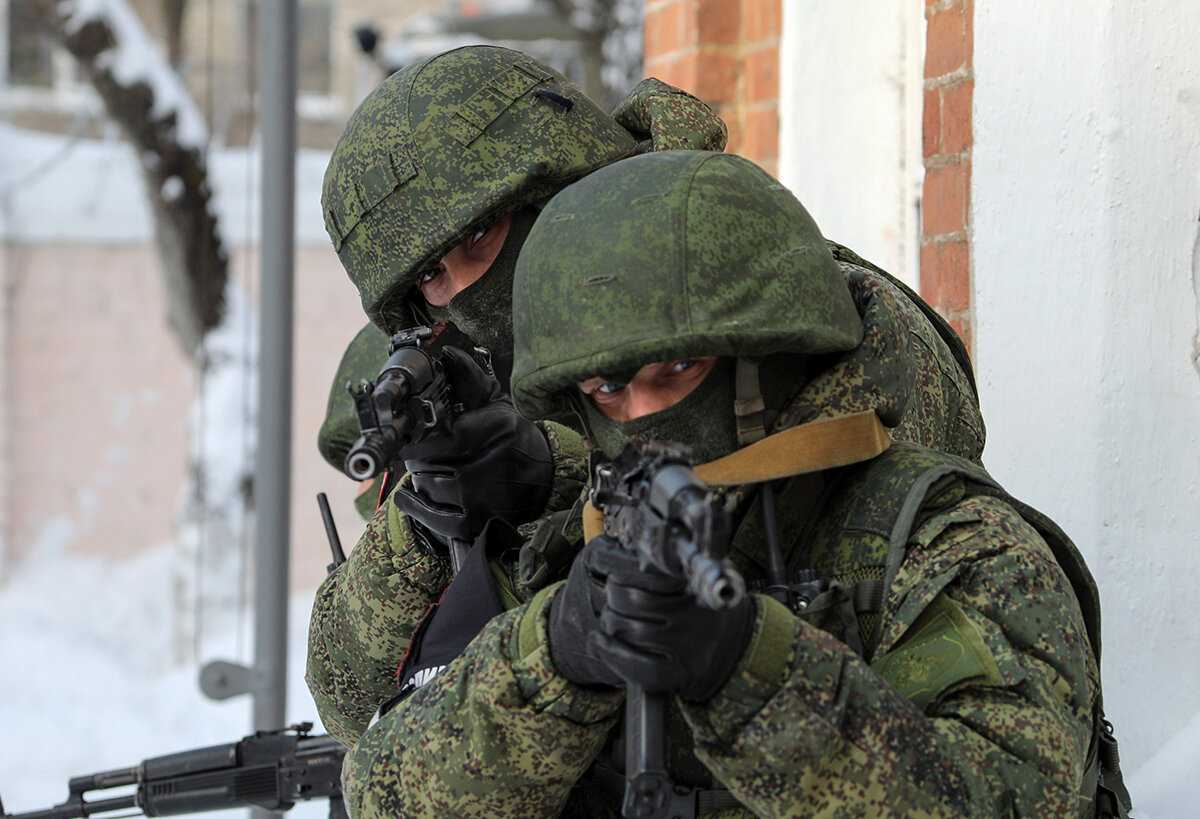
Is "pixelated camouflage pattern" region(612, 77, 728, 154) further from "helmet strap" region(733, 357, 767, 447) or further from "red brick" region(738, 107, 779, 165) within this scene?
"red brick" region(738, 107, 779, 165)

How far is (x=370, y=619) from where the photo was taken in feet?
6.75

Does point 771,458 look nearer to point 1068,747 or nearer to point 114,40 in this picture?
point 1068,747

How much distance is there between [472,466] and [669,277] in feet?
1.89

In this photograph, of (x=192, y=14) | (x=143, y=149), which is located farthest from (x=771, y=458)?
(x=192, y=14)

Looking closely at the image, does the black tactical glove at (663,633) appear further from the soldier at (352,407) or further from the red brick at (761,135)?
the red brick at (761,135)

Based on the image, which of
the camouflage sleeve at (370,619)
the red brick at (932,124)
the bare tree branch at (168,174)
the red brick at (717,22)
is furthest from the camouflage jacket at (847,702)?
the bare tree branch at (168,174)

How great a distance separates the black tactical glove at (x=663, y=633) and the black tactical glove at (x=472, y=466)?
695mm

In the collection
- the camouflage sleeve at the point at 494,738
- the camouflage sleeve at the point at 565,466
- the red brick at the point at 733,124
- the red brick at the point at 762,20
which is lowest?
the camouflage sleeve at the point at 494,738

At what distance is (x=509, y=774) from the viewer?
1.50 m

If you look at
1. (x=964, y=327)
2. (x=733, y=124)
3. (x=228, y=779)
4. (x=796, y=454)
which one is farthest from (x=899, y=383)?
(x=733, y=124)

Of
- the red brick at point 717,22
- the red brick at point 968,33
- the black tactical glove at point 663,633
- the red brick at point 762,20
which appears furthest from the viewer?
the red brick at point 717,22

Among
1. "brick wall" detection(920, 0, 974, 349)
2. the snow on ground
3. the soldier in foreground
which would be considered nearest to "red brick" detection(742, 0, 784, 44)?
"brick wall" detection(920, 0, 974, 349)

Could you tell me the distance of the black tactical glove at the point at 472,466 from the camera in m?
2.01

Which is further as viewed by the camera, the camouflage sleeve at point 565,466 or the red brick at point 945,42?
the red brick at point 945,42
